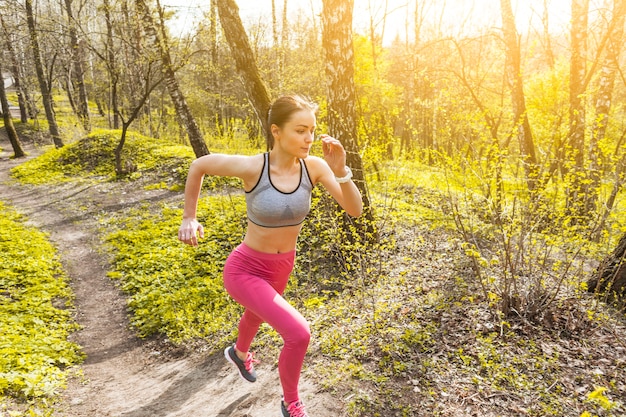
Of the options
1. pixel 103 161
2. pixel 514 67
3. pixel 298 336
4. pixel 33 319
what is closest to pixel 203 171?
pixel 298 336

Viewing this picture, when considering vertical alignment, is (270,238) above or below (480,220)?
above

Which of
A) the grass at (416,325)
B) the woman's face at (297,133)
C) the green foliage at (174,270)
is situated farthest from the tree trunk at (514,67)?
the woman's face at (297,133)

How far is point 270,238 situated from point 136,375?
318 centimetres

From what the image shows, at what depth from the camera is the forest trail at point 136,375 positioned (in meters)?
3.59

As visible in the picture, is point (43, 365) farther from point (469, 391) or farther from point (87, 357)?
point (469, 391)

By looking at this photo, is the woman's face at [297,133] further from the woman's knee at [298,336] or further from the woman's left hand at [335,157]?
the woman's knee at [298,336]

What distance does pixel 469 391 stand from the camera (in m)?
3.37

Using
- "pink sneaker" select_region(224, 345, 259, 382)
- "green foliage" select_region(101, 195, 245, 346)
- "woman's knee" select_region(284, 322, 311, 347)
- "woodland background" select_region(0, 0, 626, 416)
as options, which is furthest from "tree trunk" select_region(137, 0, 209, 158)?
"woman's knee" select_region(284, 322, 311, 347)

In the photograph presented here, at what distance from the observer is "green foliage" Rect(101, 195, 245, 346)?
5.69 metres

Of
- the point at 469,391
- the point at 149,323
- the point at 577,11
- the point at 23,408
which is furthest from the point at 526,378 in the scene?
the point at 577,11

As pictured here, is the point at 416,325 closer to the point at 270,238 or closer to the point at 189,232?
the point at 270,238

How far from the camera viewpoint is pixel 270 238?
284 cm

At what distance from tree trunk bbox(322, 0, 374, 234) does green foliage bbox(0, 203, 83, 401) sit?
440 centimetres

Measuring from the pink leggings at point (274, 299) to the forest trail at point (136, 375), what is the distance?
769 mm
